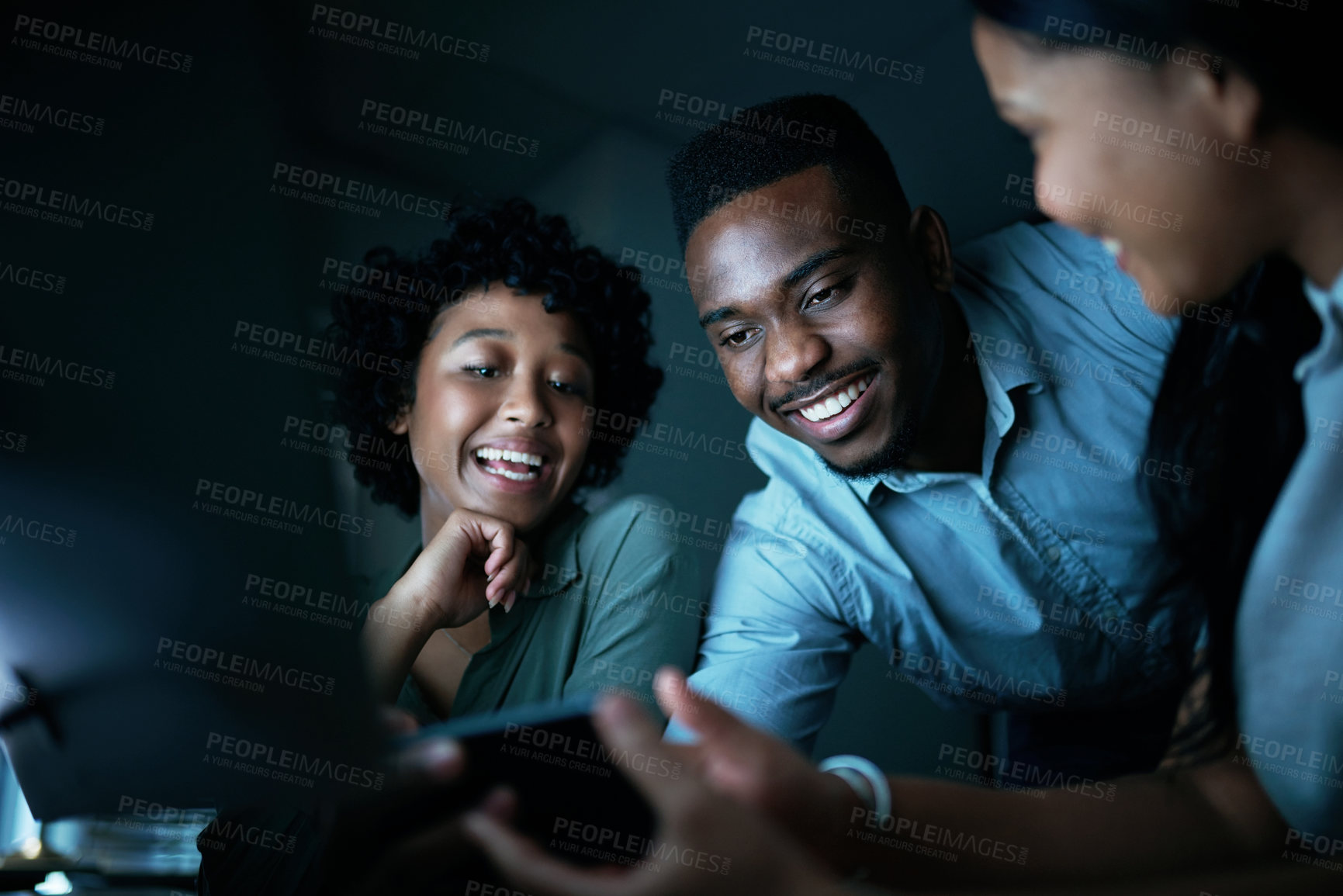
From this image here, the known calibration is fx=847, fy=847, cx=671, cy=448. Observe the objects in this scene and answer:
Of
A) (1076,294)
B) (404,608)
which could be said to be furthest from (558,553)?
(1076,294)

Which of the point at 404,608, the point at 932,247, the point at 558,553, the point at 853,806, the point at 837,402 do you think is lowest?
the point at 853,806

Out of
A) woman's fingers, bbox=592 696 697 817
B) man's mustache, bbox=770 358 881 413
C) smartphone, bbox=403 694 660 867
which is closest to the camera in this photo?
woman's fingers, bbox=592 696 697 817

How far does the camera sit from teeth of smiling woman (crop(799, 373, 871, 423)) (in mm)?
1258

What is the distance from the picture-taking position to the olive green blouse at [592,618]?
1.27 meters

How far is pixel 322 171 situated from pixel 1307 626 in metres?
1.68

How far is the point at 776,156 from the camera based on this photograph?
1247 millimetres

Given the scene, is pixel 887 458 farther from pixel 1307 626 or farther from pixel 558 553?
pixel 1307 626

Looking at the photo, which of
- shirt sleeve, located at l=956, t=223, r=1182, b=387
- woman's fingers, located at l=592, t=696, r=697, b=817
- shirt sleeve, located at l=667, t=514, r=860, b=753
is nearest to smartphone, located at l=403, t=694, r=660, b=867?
woman's fingers, located at l=592, t=696, r=697, b=817

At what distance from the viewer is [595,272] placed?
1.31m

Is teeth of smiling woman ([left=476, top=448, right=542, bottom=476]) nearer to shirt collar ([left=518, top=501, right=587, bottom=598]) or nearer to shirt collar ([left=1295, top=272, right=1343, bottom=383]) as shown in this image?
shirt collar ([left=518, top=501, right=587, bottom=598])

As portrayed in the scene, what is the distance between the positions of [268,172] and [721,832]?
1222mm

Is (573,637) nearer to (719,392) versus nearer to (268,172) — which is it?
(719,392)

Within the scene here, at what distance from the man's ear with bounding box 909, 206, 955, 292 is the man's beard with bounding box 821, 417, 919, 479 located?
0.22 m

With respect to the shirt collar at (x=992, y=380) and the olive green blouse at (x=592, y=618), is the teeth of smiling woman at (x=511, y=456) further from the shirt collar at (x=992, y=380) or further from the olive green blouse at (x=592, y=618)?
the shirt collar at (x=992, y=380)
